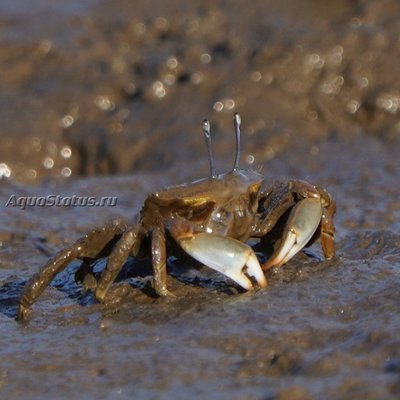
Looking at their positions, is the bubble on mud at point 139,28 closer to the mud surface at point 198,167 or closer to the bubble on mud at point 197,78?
the mud surface at point 198,167

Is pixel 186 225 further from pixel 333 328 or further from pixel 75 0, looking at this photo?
pixel 75 0

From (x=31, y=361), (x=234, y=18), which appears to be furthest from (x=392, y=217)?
(x=234, y=18)

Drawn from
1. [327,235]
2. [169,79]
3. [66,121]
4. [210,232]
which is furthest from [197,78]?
[210,232]

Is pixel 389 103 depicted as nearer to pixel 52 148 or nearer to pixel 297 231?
pixel 52 148

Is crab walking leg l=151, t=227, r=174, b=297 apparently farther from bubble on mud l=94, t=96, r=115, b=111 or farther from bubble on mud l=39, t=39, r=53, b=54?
bubble on mud l=39, t=39, r=53, b=54

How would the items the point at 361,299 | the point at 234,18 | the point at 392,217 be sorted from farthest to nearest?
the point at 234,18, the point at 392,217, the point at 361,299
